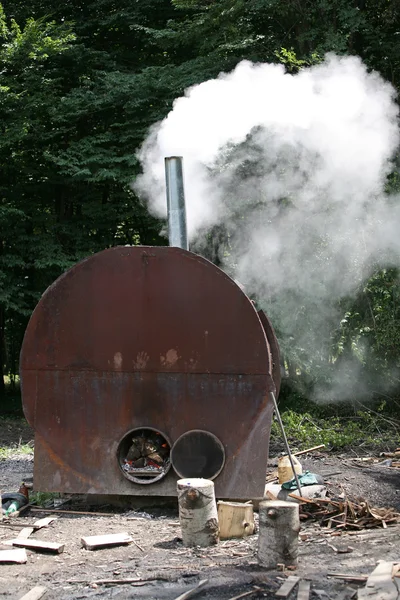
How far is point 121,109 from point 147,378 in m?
9.93

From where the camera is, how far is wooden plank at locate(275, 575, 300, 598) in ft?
14.7

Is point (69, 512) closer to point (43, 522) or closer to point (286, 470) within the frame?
point (43, 522)

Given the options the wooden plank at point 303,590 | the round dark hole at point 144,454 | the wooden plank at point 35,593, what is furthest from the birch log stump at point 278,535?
the round dark hole at point 144,454

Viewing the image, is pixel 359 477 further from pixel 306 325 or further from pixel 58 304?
pixel 306 325

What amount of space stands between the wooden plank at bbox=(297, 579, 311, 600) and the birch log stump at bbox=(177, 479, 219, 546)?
123 centimetres

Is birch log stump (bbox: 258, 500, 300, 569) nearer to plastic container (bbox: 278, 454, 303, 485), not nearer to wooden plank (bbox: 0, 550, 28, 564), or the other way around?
wooden plank (bbox: 0, 550, 28, 564)

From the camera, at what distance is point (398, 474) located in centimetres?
858

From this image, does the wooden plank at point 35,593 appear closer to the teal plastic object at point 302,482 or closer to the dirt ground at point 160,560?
the dirt ground at point 160,560

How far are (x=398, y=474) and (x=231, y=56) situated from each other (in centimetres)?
846

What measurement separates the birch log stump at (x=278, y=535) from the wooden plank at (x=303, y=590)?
0.38m

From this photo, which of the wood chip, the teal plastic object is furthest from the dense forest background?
the wood chip

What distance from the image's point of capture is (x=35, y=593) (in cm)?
472

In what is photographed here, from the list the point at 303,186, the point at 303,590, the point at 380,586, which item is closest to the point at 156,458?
the point at 303,590

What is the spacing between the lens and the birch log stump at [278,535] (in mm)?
5117
